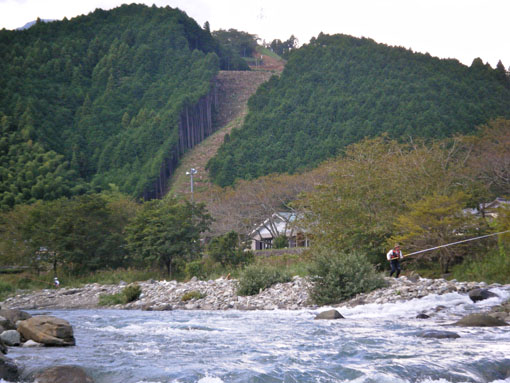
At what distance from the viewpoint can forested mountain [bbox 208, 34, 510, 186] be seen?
86.5 meters

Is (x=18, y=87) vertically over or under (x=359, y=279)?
over

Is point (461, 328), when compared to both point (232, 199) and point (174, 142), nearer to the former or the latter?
point (232, 199)

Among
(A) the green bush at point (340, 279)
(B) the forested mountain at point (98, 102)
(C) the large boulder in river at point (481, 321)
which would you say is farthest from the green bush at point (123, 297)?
(B) the forested mountain at point (98, 102)

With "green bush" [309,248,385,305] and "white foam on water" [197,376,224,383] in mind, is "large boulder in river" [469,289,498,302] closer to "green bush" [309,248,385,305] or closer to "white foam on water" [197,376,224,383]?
"green bush" [309,248,385,305]

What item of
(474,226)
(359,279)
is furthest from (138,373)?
(474,226)

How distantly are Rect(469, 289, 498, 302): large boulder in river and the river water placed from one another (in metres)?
0.20

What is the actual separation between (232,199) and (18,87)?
90283mm

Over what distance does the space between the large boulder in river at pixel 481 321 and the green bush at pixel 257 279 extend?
37.8 feet

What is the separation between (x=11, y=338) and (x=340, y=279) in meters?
Answer: 11.4

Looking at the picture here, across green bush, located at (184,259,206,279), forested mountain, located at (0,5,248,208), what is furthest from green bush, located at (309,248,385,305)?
forested mountain, located at (0,5,248,208)

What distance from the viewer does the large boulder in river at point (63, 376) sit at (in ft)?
26.9

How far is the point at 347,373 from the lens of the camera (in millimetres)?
8562

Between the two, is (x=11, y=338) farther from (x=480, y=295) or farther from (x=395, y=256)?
(x=395, y=256)

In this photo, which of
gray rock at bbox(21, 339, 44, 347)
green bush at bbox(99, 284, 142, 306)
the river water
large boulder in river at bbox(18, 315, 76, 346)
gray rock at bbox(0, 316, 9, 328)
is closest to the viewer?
the river water
